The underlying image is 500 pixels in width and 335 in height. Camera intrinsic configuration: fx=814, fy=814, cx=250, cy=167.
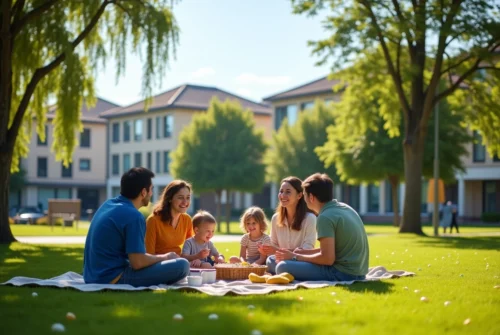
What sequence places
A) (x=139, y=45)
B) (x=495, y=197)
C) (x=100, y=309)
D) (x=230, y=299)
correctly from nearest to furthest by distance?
(x=100, y=309) < (x=230, y=299) < (x=139, y=45) < (x=495, y=197)

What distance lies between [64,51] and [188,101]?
56720 millimetres

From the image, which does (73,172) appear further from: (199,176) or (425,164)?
(425,164)

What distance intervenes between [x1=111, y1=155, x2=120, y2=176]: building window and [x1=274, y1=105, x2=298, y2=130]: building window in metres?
20.2


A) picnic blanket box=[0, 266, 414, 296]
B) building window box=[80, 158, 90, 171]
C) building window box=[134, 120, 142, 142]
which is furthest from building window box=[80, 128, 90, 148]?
picnic blanket box=[0, 266, 414, 296]

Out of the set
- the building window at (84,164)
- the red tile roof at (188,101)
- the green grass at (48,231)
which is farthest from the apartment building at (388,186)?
the green grass at (48,231)

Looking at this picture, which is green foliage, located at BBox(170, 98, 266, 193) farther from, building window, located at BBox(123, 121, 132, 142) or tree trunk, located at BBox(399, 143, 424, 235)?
building window, located at BBox(123, 121, 132, 142)

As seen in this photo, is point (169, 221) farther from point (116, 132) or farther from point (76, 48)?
point (116, 132)

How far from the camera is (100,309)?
7055 mm

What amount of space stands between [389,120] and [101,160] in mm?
63550

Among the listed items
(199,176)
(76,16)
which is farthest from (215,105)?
(76,16)

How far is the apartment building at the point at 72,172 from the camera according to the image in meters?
85.4

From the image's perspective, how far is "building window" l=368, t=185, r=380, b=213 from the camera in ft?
218

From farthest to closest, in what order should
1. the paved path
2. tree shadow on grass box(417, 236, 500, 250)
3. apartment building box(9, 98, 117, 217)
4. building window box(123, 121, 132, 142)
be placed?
apartment building box(9, 98, 117, 217), building window box(123, 121, 132, 142), the paved path, tree shadow on grass box(417, 236, 500, 250)

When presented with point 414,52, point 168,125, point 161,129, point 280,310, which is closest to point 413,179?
point 414,52
